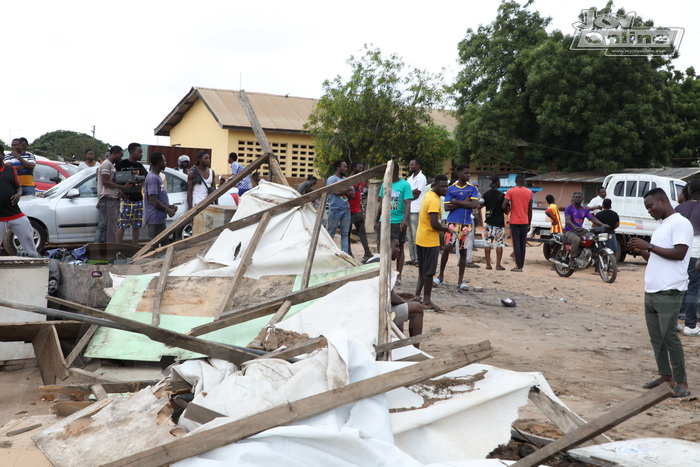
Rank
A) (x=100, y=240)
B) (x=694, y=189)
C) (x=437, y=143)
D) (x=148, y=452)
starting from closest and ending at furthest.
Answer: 1. (x=148, y=452)
2. (x=694, y=189)
3. (x=100, y=240)
4. (x=437, y=143)

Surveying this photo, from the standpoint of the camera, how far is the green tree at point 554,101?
24.2m

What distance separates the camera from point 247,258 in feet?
20.4

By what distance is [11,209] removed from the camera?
7.88 m

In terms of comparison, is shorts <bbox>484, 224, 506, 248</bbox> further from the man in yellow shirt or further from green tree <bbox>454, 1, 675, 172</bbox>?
green tree <bbox>454, 1, 675, 172</bbox>

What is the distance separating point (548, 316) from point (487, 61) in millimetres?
20577

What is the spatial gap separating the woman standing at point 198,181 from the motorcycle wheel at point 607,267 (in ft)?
23.8

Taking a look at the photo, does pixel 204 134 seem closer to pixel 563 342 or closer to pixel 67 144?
pixel 67 144

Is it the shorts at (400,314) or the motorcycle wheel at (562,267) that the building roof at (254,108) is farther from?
the shorts at (400,314)

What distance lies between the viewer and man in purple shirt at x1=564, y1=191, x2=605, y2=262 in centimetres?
1274

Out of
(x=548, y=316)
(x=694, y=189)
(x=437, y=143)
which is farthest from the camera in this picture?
(x=437, y=143)

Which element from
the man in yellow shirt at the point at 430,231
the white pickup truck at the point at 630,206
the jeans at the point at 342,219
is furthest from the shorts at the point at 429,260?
the white pickup truck at the point at 630,206

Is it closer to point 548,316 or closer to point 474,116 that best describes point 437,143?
point 474,116

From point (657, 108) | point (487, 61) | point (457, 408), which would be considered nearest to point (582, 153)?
point (657, 108)

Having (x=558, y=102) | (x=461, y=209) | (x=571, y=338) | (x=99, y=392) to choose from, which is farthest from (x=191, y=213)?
(x=558, y=102)
